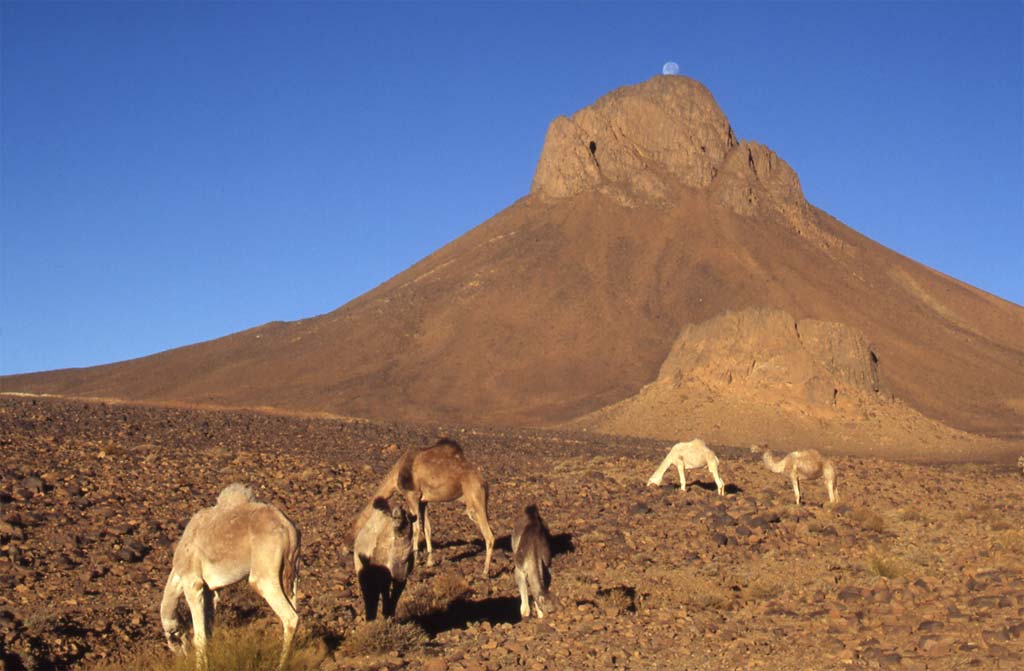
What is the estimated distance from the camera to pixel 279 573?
8.38 m

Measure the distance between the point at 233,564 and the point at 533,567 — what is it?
376 cm

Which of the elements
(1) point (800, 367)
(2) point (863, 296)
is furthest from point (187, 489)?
(2) point (863, 296)

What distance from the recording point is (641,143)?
118 m

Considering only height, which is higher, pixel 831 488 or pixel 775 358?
pixel 775 358

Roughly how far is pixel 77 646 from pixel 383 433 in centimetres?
2088

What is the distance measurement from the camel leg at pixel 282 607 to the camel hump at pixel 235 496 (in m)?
0.80

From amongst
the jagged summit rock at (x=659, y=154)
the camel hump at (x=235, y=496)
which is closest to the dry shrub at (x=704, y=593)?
the camel hump at (x=235, y=496)

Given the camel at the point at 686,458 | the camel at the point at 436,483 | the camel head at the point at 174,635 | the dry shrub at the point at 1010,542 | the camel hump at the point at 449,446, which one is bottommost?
the dry shrub at the point at 1010,542

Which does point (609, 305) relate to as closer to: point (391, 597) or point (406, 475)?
point (406, 475)

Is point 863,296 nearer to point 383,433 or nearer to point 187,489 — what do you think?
point 383,433

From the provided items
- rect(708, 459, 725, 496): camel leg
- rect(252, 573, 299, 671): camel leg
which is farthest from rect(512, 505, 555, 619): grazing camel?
rect(708, 459, 725, 496): camel leg

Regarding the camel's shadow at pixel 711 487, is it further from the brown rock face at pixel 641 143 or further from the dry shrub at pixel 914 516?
the brown rock face at pixel 641 143

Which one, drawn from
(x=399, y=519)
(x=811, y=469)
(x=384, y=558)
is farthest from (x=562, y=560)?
(x=811, y=469)

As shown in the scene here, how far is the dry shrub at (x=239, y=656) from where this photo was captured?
8203mm
